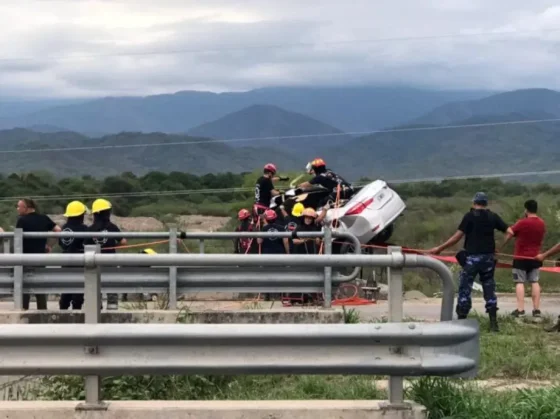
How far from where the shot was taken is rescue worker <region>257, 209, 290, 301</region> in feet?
40.9

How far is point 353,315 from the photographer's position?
911 cm

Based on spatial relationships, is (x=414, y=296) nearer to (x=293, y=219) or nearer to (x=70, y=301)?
(x=293, y=219)

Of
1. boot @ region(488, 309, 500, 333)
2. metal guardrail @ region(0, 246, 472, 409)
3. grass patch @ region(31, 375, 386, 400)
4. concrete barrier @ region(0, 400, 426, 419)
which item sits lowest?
boot @ region(488, 309, 500, 333)

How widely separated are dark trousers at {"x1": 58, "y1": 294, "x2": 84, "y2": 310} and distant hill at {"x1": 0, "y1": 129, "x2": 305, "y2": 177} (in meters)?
96.0

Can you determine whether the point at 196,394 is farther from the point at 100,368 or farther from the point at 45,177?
the point at 45,177

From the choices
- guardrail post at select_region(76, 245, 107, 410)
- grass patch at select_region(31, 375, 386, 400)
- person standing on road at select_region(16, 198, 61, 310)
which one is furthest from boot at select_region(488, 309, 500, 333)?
guardrail post at select_region(76, 245, 107, 410)

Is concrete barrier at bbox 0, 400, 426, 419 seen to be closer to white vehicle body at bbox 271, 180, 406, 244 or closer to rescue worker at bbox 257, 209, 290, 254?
rescue worker at bbox 257, 209, 290, 254

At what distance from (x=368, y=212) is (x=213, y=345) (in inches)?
418

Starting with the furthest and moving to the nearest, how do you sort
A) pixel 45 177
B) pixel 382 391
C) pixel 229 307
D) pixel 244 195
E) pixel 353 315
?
pixel 45 177, pixel 244 195, pixel 229 307, pixel 353 315, pixel 382 391

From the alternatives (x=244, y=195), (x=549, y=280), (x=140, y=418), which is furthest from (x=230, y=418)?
(x=244, y=195)

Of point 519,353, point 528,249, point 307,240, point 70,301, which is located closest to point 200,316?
point 70,301

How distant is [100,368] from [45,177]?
50.7 m

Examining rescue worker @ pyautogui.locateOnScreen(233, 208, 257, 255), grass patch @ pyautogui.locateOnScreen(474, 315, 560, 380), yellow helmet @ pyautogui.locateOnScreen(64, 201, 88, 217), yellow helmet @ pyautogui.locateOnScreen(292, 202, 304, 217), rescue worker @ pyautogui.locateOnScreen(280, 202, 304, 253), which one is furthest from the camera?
yellow helmet @ pyautogui.locateOnScreen(292, 202, 304, 217)

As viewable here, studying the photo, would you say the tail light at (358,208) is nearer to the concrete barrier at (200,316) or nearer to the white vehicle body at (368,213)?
the white vehicle body at (368,213)
